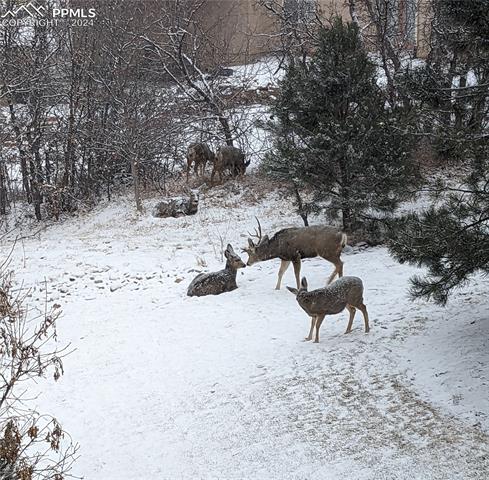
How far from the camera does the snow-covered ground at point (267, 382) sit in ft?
20.3

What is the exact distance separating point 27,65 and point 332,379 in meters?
18.8

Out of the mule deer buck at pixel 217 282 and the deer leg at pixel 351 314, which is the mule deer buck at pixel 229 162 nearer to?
the mule deer buck at pixel 217 282

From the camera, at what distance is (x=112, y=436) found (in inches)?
285

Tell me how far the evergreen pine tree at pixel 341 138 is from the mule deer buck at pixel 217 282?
3.29 m

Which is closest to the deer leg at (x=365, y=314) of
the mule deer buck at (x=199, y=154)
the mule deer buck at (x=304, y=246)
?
Result: the mule deer buck at (x=304, y=246)

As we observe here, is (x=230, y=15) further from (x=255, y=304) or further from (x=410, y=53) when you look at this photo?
(x=255, y=304)

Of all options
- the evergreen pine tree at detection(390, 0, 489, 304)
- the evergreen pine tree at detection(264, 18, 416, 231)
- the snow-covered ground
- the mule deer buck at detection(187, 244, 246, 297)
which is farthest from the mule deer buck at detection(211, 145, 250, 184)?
the evergreen pine tree at detection(390, 0, 489, 304)

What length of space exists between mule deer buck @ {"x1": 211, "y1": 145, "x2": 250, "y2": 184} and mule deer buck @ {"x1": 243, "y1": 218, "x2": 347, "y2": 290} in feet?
32.6

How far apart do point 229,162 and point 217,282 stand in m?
10.5

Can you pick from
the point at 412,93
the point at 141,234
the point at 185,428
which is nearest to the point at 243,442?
the point at 185,428

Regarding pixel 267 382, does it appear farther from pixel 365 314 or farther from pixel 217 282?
pixel 217 282

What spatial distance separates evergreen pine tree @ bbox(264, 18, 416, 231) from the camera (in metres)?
13.8

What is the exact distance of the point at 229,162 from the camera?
867 inches

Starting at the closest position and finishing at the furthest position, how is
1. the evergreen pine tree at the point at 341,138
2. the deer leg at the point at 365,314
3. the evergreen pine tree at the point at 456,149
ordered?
the evergreen pine tree at the point at 456,149 < the deer leg at the point at 365,314 < the evergreen pine tree at the point at 341,138
